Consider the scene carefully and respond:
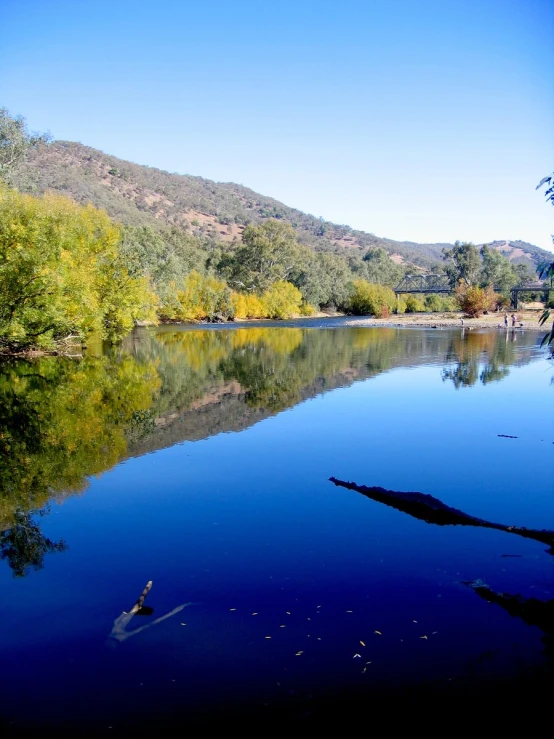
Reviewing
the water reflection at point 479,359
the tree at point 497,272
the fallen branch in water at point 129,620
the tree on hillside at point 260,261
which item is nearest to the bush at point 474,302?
the tree on hillside at point 260,261

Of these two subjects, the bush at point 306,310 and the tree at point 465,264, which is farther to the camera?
the tree at point 465,264

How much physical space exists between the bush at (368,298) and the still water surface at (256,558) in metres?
Answer: 86.0

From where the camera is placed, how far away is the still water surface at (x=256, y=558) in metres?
5.64

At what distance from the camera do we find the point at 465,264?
138 metres

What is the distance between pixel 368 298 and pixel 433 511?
3856 inches

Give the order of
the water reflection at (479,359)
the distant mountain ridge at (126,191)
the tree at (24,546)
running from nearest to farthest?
the tree at (24,546)
the water reflection at (479,359)
the distant mountain ridge at (126,191)

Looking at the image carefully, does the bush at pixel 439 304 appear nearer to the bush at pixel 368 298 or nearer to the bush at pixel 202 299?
the bush at pixel 368 298

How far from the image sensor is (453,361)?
33.2 m

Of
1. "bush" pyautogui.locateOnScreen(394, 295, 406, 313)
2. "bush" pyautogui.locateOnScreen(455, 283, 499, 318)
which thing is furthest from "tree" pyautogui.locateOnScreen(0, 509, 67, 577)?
"bush" pyautogui.locateOnScreen(394, 295, 406, 313)

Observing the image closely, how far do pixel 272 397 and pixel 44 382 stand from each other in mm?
9735

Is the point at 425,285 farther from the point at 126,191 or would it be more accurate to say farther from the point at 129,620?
the point at 129,620

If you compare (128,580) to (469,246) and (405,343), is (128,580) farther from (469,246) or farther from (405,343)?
(469,246)

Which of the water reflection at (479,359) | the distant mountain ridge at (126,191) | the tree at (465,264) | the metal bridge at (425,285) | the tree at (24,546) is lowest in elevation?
the tree at (24,546)

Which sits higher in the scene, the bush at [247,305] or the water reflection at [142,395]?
the bush at [247,305]
